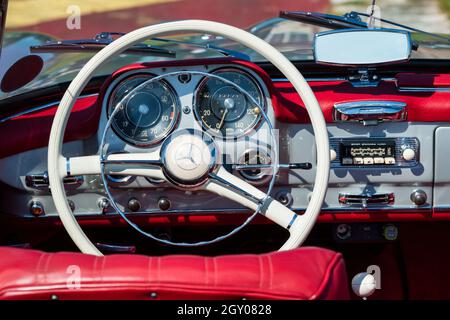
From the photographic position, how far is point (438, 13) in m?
3.73

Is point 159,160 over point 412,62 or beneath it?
beneath

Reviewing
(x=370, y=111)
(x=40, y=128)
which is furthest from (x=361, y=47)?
(x=40, y=128)

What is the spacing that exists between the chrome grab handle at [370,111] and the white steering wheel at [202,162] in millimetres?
428

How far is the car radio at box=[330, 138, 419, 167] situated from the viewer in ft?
10.6

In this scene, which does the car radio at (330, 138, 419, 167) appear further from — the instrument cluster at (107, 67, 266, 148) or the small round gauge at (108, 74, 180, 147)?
the small round gauge at (108, 74, 180, 147)

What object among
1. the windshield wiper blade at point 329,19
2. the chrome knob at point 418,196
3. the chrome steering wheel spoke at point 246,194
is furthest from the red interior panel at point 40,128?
the chrome knob at point 418,196

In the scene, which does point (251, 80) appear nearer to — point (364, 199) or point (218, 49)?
point (218, 49)

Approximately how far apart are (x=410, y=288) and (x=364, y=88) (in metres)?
1.11

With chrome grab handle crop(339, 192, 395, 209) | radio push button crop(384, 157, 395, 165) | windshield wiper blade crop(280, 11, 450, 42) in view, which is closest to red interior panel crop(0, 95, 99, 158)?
windshield wiper blade crop(280, 11, 450, 42)

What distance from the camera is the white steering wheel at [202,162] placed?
2.75m
